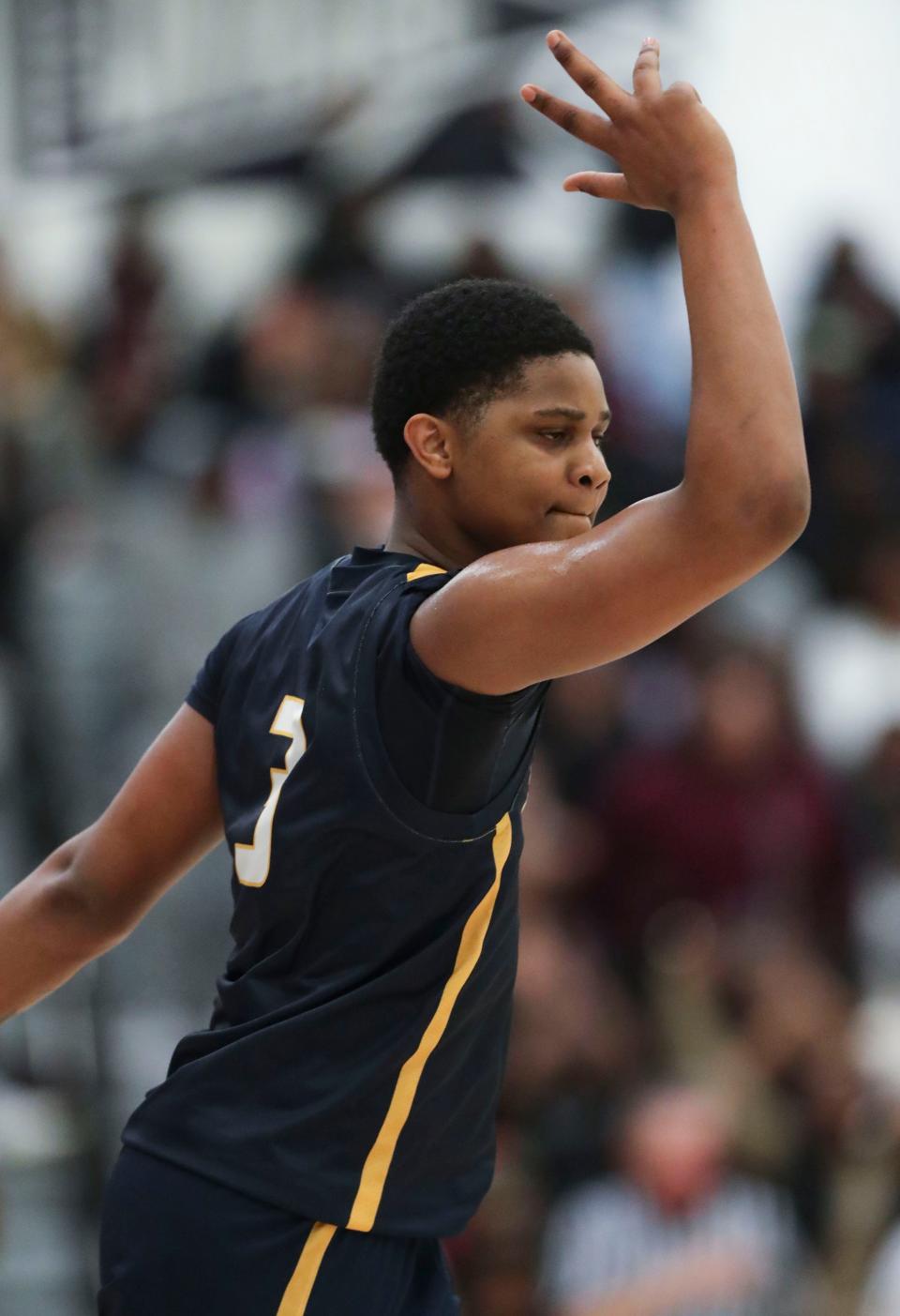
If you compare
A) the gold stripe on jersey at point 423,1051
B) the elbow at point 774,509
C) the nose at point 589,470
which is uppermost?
the nose at point 589,470

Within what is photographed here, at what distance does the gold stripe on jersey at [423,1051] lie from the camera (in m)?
2.27

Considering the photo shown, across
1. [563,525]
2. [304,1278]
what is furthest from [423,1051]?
[563,525]

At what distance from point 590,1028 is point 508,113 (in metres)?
4.41

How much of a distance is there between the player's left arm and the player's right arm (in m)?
0.55

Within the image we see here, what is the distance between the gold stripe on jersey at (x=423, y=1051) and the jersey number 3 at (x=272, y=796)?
10.3 inches

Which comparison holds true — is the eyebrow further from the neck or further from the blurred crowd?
the blurred crowd

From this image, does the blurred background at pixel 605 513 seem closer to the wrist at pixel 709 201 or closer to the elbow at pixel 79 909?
the elbow at pixel 79 909

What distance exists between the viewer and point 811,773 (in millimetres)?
6520

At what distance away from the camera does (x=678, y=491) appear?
2.01m

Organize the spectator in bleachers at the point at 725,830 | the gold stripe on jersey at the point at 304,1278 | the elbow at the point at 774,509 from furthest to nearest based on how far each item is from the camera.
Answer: the spectator in bleachers at the point at 725,830
the gold stripe on jersey at the point at 304,1278
the elbow at the point at 774,509

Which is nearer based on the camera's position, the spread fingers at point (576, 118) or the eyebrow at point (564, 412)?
the spread fingers at point (576, 118)

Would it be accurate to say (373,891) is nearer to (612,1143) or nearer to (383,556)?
(383,556)

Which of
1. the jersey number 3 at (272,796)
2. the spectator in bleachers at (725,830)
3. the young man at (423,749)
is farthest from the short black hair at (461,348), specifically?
the spectator in bleachers at (725,830)

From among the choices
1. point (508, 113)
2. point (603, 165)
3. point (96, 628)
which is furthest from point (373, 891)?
point (508, 113)
